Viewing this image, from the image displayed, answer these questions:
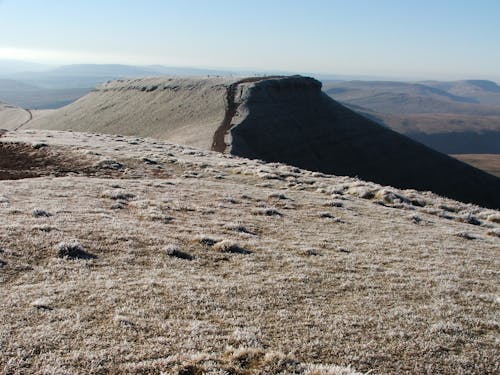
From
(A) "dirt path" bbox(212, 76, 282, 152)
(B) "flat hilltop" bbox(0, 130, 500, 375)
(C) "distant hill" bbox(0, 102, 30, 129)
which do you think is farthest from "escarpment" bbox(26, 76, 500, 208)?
(B) "flat hilltop" bbox(0, 130, 500, 375)

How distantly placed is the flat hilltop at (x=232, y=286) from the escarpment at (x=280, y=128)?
51.9 m

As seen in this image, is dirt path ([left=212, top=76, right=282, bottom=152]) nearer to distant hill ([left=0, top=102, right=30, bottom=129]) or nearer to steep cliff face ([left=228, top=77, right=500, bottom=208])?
steep cliff face ([left=228, top=77, right=500, bottom=208])

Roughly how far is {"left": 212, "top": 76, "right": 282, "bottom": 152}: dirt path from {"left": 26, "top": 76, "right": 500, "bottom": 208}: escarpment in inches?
7.2

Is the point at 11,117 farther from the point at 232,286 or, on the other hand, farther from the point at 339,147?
the point at 232,286

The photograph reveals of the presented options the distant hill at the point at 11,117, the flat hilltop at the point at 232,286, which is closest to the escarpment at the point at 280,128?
the distant hill at the point at 11,117

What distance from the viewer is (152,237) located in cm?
1762

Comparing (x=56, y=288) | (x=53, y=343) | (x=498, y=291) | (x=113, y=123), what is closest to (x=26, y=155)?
(x=56, y=288)

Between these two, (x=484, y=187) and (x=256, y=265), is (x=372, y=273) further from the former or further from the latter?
(x=484, y=187)

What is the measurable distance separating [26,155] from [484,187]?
264 feet

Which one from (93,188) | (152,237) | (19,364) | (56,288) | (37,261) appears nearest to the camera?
(19,364)

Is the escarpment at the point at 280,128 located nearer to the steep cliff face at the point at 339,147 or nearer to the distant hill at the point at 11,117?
the steep cliff face at the point at 339,147

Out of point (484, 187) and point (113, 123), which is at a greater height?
point (113, 123)

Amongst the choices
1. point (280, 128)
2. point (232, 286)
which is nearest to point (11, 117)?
point (280, 128)

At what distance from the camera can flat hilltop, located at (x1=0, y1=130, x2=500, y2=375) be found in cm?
961
